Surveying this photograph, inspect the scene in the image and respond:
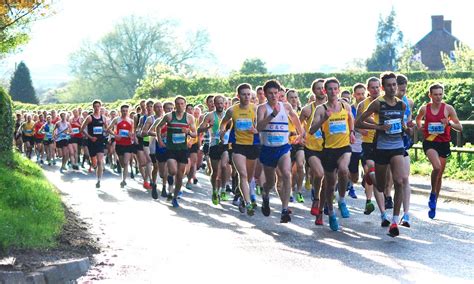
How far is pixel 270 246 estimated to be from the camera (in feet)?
34.0

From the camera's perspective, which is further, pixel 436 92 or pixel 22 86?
pixel 22 86

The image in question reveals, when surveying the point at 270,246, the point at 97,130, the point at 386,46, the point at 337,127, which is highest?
the point at 386,46

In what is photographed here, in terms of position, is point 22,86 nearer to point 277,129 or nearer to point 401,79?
point 277,129

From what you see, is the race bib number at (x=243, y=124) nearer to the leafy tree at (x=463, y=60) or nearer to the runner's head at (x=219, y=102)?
the runner's head at (x=219, y=102)

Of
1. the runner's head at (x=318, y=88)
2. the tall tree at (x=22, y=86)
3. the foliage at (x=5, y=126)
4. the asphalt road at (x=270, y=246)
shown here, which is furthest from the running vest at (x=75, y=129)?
the tall tree at (x=22, y=86)

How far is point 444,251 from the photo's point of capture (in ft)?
31.9

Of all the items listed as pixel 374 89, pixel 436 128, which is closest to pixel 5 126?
pixel 374 89

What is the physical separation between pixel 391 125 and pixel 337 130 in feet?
2.95

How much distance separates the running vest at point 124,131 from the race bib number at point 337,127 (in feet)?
28.1

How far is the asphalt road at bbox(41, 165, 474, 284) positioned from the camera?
843 centimetres

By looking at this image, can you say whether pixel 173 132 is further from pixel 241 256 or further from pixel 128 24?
pixel 128 24

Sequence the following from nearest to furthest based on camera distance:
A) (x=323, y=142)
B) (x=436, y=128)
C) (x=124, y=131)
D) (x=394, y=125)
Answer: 1. (x=394, y=125)
2. (x=323, y=142)
3. (x=436, y=128)
4. (x=124, y=131)

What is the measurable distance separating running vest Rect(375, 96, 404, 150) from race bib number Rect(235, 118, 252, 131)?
2546mm

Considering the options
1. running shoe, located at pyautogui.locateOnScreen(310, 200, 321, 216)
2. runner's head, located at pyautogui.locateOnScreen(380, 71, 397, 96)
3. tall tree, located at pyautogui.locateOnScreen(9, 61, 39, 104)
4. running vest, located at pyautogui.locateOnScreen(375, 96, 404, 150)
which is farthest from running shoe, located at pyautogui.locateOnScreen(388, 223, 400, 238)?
tall tree, located at pyautogui.locateOnScreen(9, 61, 39, 104)
